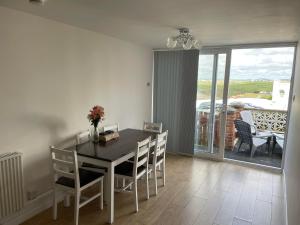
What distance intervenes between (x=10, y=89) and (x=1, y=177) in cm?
88

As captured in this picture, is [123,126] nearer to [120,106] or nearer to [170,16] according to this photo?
[120,106]

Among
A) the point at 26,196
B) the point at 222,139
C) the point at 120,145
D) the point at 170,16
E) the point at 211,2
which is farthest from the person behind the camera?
the point at 222,139

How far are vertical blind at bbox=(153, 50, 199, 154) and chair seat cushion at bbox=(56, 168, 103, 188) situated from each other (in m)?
2.51

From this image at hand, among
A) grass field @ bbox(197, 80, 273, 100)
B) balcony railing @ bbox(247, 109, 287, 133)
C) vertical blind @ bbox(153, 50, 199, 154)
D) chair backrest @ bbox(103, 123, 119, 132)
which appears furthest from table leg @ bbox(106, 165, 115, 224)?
balcony railing @ bbox(247, 109, 287, 133)

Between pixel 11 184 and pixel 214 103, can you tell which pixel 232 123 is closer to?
pixel 214 103

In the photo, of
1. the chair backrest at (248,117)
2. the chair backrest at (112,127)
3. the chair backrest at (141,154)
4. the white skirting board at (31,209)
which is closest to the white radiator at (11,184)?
the white skirting board at (31,209)

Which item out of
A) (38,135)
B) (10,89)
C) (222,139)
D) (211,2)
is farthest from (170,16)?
(222,139)

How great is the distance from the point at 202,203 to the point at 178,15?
2333 millimetres

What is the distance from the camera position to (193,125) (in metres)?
4.67

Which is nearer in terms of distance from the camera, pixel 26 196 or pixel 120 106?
pixel 26 196

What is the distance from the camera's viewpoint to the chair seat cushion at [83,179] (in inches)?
97.1

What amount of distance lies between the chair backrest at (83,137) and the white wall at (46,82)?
14 centimetres

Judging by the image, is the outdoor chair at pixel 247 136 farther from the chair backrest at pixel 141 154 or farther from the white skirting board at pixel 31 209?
the white skirting board at pixel 31 209

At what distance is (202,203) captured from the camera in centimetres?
296
